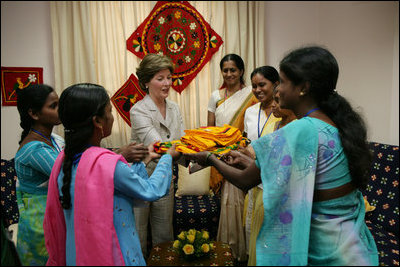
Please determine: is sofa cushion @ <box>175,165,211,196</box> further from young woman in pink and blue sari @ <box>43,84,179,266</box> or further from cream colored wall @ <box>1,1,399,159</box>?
young woman in pink and blue sari @ <box>43,84,179,266</box>

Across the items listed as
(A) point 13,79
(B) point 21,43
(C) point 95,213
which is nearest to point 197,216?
(C) point 95,213

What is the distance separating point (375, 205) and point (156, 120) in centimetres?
230

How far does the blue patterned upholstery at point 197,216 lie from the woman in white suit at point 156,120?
531 millimetres

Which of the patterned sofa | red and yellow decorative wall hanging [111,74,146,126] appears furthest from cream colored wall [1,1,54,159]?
red and yellow decorative wall hanging [111,74,146,126]

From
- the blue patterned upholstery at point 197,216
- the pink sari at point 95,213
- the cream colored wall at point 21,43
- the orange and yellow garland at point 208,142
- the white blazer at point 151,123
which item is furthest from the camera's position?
the cream colored wall at point 21,43

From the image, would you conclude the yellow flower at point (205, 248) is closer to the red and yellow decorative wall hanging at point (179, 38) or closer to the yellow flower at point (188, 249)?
the yellow flower at point (188, 249)

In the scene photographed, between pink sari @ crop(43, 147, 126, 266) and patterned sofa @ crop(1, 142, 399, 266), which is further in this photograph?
patterned sofa @ crop(1, 142, 399, 266)

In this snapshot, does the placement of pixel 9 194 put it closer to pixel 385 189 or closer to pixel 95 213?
pixel 95 213

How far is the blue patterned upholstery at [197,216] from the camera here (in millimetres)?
3074

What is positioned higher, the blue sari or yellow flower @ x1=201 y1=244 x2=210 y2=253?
the blue sari

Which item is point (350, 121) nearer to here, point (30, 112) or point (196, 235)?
point (196, 235)

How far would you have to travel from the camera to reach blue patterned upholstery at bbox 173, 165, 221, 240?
3.07 meters

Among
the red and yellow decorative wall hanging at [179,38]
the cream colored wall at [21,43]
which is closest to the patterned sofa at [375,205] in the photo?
the cream colored wall at [21,43]

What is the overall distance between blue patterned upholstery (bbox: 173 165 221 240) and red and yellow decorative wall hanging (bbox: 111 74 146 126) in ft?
4.49
